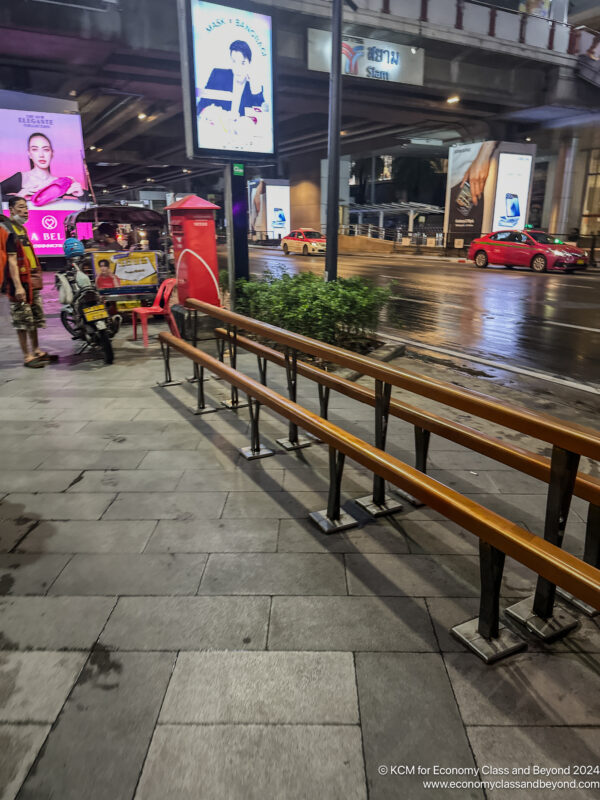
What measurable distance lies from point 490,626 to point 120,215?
1512cm

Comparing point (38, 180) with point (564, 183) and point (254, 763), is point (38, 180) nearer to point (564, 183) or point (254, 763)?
point (254, 763)

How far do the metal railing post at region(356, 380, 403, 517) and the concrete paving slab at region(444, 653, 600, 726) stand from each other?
1.28 metres

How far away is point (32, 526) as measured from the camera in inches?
137

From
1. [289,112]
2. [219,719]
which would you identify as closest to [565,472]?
[219,719]

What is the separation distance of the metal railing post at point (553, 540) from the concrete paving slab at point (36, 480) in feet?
10.1

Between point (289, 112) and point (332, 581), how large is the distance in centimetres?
2749

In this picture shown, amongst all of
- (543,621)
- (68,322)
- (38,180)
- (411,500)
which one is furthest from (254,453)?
(38,180)

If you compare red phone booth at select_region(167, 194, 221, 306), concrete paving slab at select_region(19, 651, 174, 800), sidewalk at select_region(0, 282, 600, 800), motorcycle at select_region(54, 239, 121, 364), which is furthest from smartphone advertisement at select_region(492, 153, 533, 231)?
concrete paving slab at select_region(19, 651, 174, 800)

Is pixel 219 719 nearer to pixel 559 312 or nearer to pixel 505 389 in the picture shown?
pixel 505 389

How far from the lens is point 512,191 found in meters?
29.5

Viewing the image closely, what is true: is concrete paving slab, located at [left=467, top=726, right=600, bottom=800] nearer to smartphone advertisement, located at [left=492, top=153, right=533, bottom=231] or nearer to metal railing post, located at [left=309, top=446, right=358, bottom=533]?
metal railing post, located at [left=309, top=446, right=358, bottom=533]

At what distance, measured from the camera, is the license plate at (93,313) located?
24.8 feet

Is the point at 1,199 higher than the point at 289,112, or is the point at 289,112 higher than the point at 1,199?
the point at 289,112

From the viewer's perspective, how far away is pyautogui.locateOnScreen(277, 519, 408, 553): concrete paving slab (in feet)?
10.5
